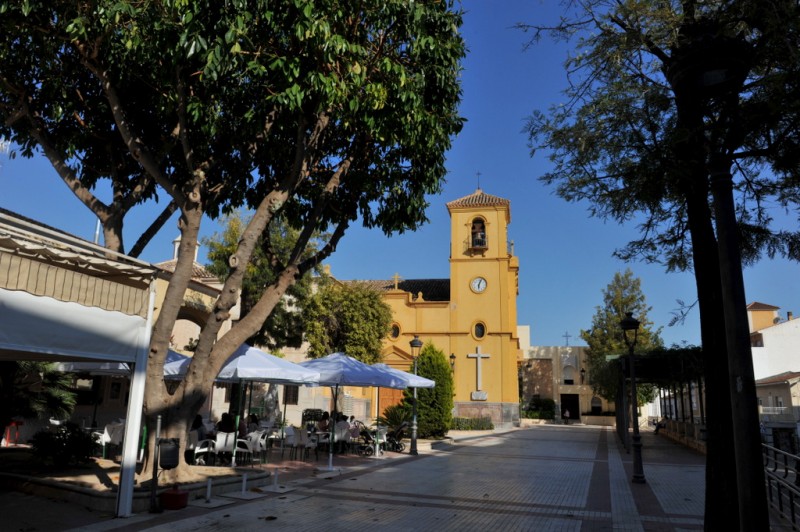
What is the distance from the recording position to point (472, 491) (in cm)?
1114

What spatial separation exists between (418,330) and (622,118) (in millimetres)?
32174

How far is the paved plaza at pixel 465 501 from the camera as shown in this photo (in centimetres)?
805

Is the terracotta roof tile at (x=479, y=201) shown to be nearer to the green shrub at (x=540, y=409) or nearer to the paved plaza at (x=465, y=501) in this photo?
the green shrub at (x=540, y=409)

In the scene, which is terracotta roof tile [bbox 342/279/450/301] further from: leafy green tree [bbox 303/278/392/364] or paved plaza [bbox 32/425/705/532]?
paved plaza [bbox 32/425/705/532]

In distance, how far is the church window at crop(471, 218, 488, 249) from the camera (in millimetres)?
38325

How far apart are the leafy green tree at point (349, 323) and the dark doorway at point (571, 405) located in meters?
32.3

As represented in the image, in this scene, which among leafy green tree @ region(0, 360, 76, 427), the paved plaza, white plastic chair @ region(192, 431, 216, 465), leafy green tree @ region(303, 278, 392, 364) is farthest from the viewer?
leafy green tree @ region(303, 278, 392, 364)

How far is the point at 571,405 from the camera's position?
178ft

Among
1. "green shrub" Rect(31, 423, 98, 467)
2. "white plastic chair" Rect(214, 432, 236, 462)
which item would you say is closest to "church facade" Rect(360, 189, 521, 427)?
"white plastic chair" Rect(214, 432, 236, 462)

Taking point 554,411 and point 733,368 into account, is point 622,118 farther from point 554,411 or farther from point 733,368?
point 554,411

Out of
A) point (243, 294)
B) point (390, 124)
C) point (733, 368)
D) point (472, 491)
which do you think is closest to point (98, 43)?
point (390, 124)

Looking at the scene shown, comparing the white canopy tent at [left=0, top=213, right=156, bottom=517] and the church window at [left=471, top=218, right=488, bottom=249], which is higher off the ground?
the church window at [left=471, top=218, right=488, bottom=249]

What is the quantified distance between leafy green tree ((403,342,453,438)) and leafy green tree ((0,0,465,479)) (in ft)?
39.4

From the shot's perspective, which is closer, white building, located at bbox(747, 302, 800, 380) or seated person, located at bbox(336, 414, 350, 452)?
seated person, located at bbox(336, 414, 350, 452)
